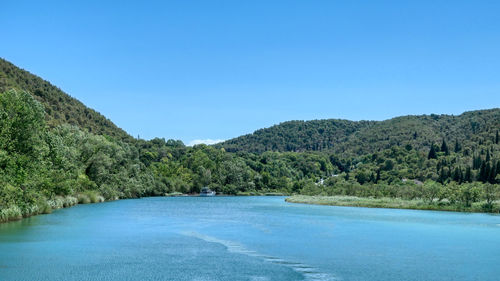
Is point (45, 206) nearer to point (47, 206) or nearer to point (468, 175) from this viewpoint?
point (47, 206)

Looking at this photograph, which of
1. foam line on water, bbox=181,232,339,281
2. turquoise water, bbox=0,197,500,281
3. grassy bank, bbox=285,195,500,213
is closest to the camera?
foam line on water, bbox=181,232,339,281

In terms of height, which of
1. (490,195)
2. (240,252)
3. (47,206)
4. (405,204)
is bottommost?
(240,252)

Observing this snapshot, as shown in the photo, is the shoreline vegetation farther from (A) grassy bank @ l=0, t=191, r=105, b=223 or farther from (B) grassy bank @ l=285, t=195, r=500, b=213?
(B) grassy bank @ l=285, t=195, r=500, b=213

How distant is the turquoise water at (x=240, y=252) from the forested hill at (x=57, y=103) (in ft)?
280

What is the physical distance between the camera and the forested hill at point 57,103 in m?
123

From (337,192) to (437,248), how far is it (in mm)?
75825

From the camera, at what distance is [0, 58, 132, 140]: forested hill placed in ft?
402

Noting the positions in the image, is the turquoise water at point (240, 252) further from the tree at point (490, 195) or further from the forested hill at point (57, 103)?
the forested hill at point (57, 103)

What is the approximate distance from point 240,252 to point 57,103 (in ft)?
386

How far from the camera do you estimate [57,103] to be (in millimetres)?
132750

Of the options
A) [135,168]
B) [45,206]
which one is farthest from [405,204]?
[135,168]

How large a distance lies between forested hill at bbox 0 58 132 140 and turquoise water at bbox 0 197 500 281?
8520 centimetres

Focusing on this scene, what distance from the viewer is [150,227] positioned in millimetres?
43312

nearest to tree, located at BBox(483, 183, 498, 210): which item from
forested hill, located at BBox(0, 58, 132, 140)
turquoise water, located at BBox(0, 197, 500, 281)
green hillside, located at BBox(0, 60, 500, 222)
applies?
green hillside, located at BBox(0, 60, 500, 222)
